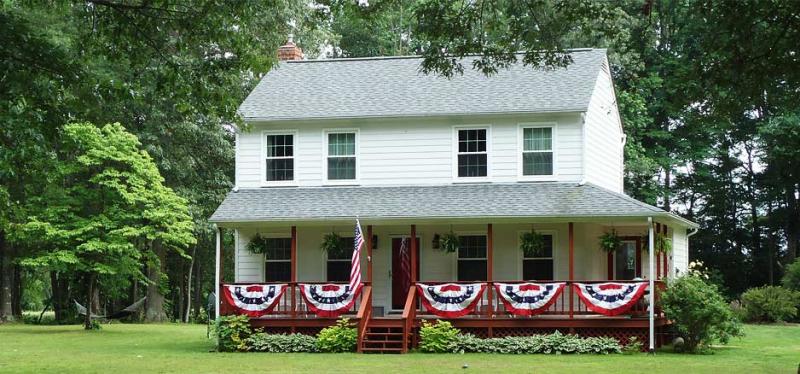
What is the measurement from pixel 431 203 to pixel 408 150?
198 cm

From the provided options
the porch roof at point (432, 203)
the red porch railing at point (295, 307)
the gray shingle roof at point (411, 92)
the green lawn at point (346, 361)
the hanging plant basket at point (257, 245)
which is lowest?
the green lawn at point (346, 361)

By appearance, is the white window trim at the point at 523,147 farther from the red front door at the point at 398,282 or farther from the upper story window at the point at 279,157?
the upper story window at the point at 279,157

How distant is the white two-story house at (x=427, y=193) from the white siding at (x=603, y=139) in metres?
0.14

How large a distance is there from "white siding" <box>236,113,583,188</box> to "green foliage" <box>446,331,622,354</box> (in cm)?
416

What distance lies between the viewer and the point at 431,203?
25.0 meters

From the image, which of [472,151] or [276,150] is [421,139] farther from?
[276,150]

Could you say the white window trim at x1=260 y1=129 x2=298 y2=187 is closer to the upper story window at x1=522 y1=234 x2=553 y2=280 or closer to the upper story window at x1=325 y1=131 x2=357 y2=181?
the upper story window at x1=325 y1=131 x2=357 y2=181

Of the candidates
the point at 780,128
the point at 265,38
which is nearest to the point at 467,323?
the point at 265,38

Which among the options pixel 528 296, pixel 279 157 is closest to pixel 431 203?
pixel 528 296

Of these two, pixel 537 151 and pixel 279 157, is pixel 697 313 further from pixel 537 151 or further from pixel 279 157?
pixel 279 157

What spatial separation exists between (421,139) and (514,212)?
3693mm

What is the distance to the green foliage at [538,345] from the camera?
23.0m

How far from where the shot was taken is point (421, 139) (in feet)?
86.7

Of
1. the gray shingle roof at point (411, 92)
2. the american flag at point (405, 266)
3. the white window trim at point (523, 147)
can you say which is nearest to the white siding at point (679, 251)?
the white window trim at point (523, 147)
